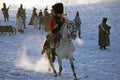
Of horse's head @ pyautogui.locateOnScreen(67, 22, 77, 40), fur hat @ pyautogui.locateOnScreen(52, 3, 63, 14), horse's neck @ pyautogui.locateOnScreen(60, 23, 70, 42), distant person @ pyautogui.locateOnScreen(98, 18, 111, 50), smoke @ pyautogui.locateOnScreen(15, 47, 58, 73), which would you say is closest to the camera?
horse's head @ pyautogui.locateOnScreen(67, 22, 77, 40)

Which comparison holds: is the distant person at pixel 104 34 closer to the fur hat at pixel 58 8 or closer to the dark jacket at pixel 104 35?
the dark jacket at pixel 104 35

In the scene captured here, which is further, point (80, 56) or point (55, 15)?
point (80, 56)

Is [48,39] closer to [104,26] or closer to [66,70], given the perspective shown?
[66,70]

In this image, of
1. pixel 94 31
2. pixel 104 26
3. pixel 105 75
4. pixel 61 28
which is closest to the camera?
pixel 61 28

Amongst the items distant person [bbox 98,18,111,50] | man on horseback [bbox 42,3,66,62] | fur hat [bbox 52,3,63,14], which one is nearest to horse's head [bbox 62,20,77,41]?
man on horseback [bbox 42,3,66,62]

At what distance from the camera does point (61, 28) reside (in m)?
9.99

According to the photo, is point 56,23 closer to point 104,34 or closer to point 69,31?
point 69,31

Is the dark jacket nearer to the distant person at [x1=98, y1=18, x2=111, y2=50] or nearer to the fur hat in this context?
the distant person at [x1=98, y1=18, x2=111, y2=50]

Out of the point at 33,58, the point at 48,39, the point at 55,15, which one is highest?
the point at 55,15

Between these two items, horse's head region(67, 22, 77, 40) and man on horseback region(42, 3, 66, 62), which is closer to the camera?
horse's head region(67, 22, 77, 40)

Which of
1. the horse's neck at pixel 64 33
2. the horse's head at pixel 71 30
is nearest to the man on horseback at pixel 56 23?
the horse's neck at pixel 64 33

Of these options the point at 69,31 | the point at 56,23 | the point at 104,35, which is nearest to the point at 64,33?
the point at 69,31

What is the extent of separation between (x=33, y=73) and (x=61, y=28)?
78.8 inches

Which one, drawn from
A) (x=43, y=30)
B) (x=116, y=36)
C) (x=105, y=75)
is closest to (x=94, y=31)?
(x=116, y=36)
